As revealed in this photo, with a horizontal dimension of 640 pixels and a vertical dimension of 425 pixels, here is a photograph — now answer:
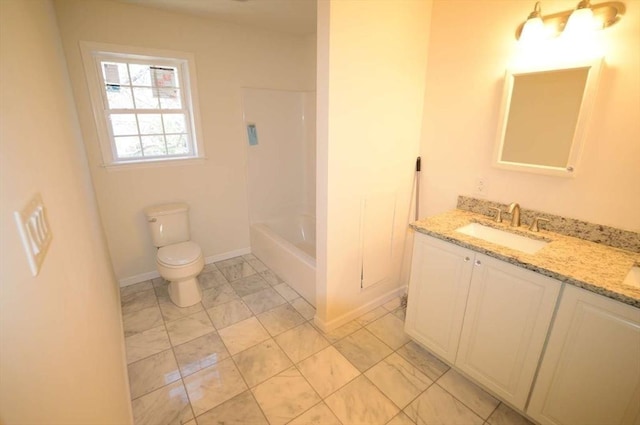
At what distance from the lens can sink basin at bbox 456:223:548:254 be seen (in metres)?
1.80

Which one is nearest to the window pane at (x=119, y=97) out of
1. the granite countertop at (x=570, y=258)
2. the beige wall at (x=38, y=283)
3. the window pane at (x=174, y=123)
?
the window pane at (x=174, y=123)

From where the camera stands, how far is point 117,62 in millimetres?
2549

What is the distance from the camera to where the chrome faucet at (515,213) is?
1897 mm

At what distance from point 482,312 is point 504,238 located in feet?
1.75

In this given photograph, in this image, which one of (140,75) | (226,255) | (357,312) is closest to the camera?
(357,312)

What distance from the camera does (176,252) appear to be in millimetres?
2623

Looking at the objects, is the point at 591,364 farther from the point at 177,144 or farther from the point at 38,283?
the point at 177,144

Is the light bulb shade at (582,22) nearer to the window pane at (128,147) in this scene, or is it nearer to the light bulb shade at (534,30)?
the light bulb shade at (534,30)

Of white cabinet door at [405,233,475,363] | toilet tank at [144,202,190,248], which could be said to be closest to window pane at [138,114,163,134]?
toilet tank at [144,202,190,248]

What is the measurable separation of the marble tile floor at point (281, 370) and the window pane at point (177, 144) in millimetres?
1456

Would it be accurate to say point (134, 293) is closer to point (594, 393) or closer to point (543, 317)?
point (543, 317)

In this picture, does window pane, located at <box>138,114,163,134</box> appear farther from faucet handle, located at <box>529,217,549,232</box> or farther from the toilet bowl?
faucet handle, located at <box>529,217,549,232</box>

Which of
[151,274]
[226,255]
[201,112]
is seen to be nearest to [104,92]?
[201,112]

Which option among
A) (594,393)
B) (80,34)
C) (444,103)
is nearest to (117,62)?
(80,34)
